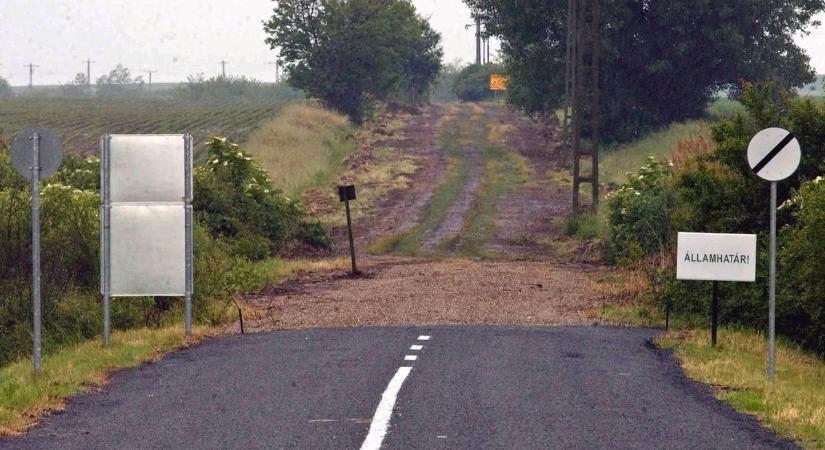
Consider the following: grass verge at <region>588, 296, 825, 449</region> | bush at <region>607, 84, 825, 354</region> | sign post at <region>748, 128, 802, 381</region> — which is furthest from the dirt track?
sign post at <region>748, 128, 802, 381</region>

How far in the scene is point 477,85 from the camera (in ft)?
457

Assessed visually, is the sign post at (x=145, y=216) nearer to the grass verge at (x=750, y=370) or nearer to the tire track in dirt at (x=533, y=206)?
the grass verge at (x=750, y=370)

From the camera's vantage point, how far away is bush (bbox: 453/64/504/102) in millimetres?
138250

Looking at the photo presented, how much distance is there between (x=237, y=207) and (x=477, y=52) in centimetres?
11598

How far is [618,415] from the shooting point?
1018cm

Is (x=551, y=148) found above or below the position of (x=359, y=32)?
below

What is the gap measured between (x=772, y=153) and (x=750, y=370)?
2.50 metres

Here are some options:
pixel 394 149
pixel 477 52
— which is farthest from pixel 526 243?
pixel 477 52

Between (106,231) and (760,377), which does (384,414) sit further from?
(106,231)

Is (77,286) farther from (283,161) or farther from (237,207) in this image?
(283,161)

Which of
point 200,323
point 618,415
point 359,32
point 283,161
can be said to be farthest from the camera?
point 359,32

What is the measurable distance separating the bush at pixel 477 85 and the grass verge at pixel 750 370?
118 metres

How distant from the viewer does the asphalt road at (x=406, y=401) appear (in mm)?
9180

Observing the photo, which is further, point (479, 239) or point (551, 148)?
point (551, 148)
